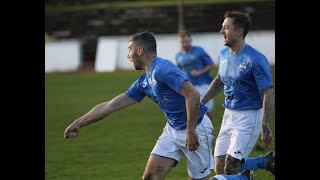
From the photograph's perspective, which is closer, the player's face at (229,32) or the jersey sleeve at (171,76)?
the jersey sleeve at (171,76)

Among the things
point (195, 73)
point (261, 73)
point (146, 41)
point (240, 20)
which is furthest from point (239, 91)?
point (195, 73)

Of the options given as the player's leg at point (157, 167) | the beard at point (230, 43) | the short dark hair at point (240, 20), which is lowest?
the player's leg at point (157, 167)

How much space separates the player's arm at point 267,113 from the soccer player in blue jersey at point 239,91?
17 millimetres

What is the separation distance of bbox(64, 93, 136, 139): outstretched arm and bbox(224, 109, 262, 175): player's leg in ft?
4.58

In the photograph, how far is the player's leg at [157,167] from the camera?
8.92 meters

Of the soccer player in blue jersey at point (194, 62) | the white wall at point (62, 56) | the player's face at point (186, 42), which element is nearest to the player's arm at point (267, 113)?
the soccer player in blue jersey at point (194, 62)

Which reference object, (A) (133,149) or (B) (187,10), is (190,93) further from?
(B) (187,10)

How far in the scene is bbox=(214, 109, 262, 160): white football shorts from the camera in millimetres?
9703

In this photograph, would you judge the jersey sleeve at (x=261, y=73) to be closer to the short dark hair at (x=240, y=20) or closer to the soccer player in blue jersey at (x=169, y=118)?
Answer: the short dark hair at (x=240, y=20)

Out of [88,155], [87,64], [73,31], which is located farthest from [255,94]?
[73,31]

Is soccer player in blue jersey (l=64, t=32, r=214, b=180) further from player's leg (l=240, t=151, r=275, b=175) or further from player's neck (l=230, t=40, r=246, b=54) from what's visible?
player's neck (l=230, t=40, r=246, b=54)

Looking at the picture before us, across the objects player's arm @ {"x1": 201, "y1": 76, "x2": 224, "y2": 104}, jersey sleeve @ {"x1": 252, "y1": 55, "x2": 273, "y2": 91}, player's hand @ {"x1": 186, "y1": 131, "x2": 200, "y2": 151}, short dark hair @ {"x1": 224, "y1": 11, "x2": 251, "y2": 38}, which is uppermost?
short dark hair @ {"x1": 224, "y1": 11, "x2": 251, "y2": 38}

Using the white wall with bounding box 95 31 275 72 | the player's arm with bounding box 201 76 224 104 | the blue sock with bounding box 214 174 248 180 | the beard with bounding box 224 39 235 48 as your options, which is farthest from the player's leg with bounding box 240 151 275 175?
the white wall with bounding box 95 31 275 72
